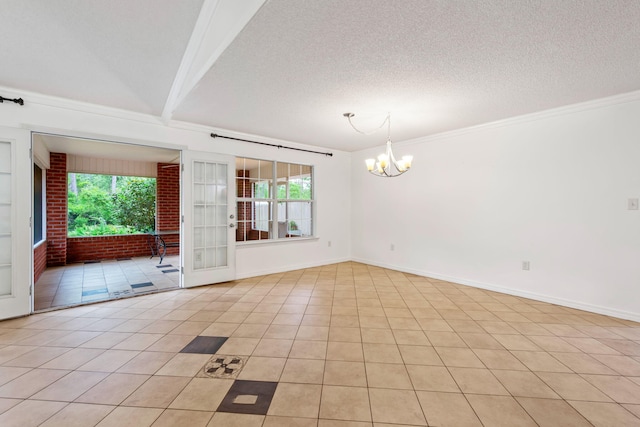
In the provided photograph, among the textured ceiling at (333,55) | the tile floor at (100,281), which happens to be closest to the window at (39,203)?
the tile floor at (100,281)

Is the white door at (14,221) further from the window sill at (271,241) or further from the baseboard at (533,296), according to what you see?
the baseboard at (533,296)

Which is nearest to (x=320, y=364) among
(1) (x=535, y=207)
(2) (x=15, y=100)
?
(1) (x=535, y=207)

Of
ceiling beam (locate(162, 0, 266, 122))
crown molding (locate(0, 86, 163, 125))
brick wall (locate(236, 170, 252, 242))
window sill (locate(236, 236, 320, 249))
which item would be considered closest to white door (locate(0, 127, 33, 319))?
crown molding (locate(0, 86, 163, 125))

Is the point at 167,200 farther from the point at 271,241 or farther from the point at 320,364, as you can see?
the point at 320,364

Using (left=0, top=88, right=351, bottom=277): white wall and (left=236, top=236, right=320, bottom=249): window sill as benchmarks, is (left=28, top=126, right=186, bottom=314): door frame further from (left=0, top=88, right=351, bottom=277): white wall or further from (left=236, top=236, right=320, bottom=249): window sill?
(left=236, top=236, right=320, bottom=249): window sill

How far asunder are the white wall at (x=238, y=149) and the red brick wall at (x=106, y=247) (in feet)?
13.2

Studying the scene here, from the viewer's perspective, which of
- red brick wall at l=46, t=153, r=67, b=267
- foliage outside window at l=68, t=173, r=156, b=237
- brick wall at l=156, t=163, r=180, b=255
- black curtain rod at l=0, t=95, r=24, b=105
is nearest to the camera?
black curtain rod at l=0, t=95, r=24, b=105

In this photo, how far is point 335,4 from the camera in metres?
1.74

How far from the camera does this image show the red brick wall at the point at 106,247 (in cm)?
641

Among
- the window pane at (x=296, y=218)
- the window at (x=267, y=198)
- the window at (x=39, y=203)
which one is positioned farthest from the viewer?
the window pane at (x=296, y=218)

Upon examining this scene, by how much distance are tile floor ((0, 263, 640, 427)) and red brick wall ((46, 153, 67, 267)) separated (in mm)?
3625

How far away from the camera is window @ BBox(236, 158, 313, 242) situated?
205 inches

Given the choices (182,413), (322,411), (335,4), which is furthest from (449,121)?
(182,413)

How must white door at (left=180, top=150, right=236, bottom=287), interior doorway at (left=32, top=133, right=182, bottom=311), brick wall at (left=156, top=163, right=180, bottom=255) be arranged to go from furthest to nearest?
brick wall at (left=156, top=163, right=180, bottom=255) < interior doorway at (left=32, top=133, right=182, bottom=311) < white door at (left=180, top=150, right=236, bottom=287)
